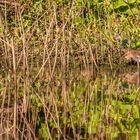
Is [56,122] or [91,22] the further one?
[91,22]

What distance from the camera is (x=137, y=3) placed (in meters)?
8.07

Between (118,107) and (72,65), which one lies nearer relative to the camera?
(118,107)

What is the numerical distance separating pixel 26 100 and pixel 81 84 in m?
1.09

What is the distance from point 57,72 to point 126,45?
5.80 ft

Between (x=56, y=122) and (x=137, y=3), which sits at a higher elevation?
(x=137, y=3)

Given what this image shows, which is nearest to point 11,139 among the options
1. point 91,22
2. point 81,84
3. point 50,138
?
point 50,138

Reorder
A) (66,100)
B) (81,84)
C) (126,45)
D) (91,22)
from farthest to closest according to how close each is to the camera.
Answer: (91,22)
(126,45)
(81,84)
(66,100)

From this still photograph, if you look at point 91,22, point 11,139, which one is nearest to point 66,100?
point 11,139

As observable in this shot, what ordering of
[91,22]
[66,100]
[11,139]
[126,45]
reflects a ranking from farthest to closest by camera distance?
[91,22] < [126,45] < [66,100] < [11,139]

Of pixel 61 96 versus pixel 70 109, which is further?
pixel 61 96

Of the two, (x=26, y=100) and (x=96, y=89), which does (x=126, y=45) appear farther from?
(x=26, y=100)

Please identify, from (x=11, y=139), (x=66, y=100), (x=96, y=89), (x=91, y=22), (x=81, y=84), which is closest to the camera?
(x=11, y=139)

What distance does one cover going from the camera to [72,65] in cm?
546

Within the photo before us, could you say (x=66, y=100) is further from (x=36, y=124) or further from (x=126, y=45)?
(x=126, y=45)
